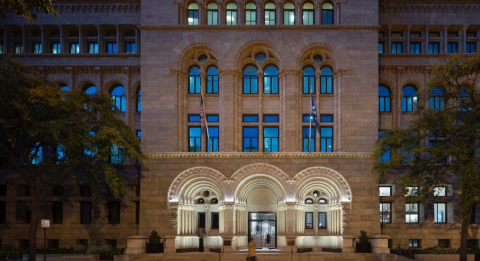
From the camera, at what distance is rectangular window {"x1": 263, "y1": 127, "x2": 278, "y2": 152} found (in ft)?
109

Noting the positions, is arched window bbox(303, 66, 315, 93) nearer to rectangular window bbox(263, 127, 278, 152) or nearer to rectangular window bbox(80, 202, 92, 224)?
rectangular window bbox(263, 127, 278, 152)

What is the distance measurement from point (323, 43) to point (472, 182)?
15338 millimetres

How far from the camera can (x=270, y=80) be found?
33969 mm

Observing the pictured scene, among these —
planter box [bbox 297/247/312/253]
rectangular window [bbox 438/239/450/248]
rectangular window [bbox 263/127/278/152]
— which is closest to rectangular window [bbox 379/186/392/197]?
rectangular window [bbox 438/239/450/248]

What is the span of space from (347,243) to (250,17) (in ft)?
64.1

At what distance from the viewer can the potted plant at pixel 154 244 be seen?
96.4ft

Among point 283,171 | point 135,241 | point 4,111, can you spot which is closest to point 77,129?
point 4,111

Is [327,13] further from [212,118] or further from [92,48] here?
[92,48]

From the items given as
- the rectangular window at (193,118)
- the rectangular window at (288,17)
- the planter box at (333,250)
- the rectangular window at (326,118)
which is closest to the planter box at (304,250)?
the planter box at (333,250)

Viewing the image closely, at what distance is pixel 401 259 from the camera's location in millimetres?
30203

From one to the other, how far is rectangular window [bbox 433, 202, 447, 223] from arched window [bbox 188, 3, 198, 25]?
2599cm

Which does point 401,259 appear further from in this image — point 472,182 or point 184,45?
point 184,45

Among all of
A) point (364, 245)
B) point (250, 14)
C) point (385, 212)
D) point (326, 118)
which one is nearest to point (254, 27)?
point (250, 14)

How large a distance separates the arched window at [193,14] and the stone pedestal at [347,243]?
816 inches
